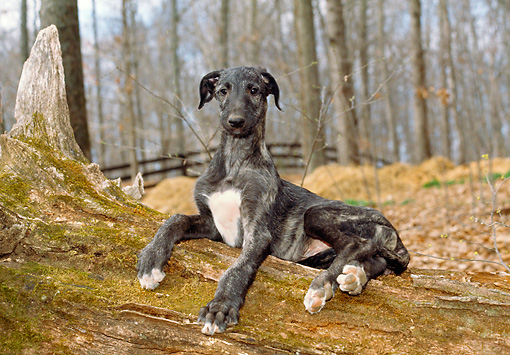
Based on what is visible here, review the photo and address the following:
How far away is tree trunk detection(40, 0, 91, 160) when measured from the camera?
673 cm

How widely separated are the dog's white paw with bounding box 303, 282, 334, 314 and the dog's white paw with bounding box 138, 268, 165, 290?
1177mm

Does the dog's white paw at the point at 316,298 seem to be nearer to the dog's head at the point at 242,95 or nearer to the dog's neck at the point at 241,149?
the dog's neck at the point at 241,149

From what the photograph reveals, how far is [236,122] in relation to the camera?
3756mm

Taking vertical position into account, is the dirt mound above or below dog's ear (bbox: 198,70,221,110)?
below

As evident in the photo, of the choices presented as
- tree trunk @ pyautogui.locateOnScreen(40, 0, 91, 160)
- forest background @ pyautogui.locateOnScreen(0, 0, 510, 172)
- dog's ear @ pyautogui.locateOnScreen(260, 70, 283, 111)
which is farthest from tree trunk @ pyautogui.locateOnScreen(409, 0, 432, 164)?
dog's ear @ pyautogui.locateOnScreen(260, 70, 283, 111)

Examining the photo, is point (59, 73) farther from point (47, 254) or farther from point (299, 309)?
point (299, 309)

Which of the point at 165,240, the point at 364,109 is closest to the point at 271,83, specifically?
the point at 165,240

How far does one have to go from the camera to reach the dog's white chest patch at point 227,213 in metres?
3.96

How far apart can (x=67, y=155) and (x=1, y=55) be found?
2035cm

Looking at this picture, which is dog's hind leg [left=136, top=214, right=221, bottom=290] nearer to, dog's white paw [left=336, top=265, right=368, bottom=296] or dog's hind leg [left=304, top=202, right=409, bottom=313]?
dog's hind leg [left=304, top=202, right=409, bottom=313]

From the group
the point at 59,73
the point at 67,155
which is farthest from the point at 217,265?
the point at 59,73

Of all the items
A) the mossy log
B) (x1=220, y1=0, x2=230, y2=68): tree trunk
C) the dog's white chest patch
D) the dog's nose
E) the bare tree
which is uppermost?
(x1=220, y1=0, x2=230, y2=68): tree trunk

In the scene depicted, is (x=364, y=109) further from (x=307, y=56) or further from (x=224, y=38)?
(x=224, y=38)

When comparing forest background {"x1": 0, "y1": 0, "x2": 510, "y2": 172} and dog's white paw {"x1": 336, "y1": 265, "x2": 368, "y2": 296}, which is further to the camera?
forest background {"x1": 0, "y1": 0, "x2": 510, "y2": 172}
